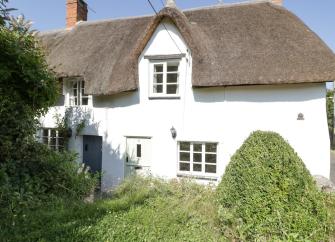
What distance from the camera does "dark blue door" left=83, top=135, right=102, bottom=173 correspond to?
12685 mm

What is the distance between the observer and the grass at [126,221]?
544cm

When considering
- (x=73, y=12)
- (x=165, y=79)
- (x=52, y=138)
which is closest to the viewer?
(x=165, y=79)

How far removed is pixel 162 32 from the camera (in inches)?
459

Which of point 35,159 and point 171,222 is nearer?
point 171,222

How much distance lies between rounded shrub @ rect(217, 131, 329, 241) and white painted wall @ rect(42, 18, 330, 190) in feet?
14.5

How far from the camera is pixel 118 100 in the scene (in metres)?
12.0

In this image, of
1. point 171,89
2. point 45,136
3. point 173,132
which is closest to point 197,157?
point 173,132

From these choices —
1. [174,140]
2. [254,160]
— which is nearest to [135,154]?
[174,140]

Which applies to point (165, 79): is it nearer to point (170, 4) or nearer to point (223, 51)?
point (223, 51)

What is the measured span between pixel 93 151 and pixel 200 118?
16.3 ft

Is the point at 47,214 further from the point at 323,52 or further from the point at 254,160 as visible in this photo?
the point at 323,52

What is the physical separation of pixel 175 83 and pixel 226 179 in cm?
579

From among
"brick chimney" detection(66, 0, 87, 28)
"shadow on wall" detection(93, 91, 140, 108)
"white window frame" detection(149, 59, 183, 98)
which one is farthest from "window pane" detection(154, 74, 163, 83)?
"brick chimney" detection(66, 0, 87, 28)

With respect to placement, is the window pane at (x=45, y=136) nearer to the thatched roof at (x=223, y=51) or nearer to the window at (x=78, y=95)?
the window at (x=78, y=95)
